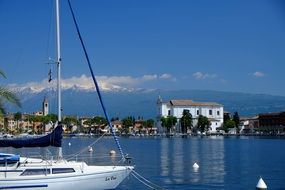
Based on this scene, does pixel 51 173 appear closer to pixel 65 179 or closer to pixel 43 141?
pixel 65 179

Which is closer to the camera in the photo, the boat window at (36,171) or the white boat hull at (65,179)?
the white boat hull at (65,179)

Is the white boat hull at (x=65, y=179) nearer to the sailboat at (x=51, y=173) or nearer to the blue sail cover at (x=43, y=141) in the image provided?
the sailboat at (x=51, y=173)

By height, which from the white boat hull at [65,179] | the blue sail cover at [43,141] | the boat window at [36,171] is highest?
the blue sail cover at [43,141]

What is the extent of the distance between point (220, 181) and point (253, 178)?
3745mm

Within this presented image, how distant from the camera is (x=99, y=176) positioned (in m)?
26.9

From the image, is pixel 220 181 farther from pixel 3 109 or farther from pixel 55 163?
pixel 3 109

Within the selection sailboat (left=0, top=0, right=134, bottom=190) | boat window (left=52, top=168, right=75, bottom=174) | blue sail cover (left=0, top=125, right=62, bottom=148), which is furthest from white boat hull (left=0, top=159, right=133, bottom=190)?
blue sail cover (left=0, top=125, right=62, bottom=148)

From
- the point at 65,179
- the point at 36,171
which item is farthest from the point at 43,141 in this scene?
the point at 65,179

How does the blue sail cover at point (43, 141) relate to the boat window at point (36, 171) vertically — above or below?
above

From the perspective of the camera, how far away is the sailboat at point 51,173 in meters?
25.4

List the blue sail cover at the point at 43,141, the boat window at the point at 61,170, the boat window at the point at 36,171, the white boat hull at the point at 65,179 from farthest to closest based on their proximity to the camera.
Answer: the blue sail cover at the point at 43,141
the boat window at the point at 61,170
the boat window at the point at 36,171
the white boat hull at the point at 65,179

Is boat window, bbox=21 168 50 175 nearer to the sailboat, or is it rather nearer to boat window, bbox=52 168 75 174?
the sailboat

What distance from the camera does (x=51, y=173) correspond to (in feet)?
85.2

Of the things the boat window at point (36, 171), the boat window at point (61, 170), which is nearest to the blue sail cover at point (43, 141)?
the boat window at point (61, 170)
